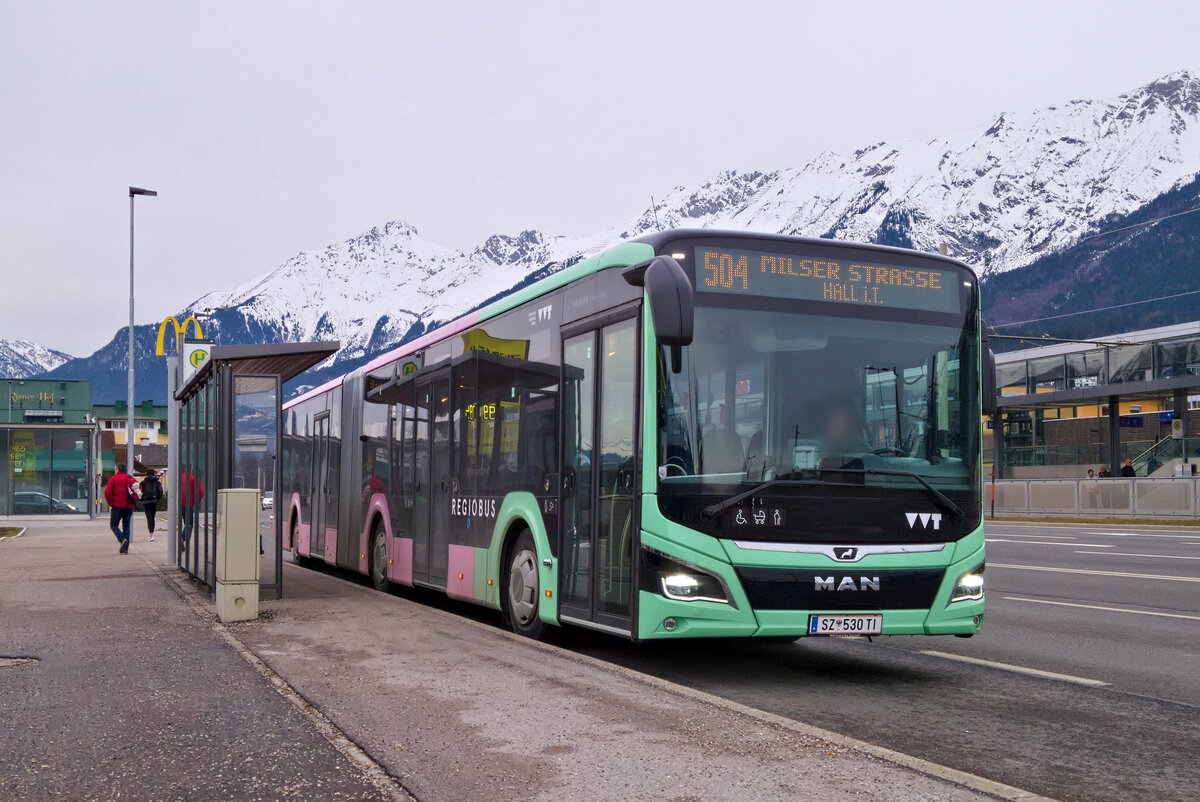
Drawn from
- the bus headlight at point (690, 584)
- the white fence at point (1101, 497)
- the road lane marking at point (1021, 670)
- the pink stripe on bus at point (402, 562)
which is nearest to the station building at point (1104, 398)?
the white fence at point (1101, 497)

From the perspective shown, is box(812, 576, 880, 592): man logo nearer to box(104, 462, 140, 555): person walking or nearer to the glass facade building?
box(104, 462, 140, 555): person walking

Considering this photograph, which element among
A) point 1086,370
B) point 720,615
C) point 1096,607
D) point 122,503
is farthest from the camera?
point 1086,370

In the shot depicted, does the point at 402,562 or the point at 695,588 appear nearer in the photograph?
the point at 695,588

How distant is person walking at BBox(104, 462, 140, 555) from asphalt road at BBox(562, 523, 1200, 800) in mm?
15308

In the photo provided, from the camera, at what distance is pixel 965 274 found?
363 inches

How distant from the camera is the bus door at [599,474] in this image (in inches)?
337

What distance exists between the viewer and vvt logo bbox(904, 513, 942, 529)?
8445mm

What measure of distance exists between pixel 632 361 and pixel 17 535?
27.7 metres

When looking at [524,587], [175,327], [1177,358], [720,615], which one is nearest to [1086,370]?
[1177,358]

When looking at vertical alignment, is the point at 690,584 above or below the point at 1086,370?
below

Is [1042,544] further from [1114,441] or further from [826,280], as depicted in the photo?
[1114,441]

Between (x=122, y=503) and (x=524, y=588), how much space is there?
53.0 feet

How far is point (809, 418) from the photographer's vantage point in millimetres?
8281

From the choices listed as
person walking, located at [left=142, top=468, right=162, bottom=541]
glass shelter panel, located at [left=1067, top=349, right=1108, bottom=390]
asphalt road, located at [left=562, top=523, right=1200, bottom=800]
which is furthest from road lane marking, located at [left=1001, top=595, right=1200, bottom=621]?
glass shelter panel, located at [left=1067, top=349, right=1108, bottom=390]
